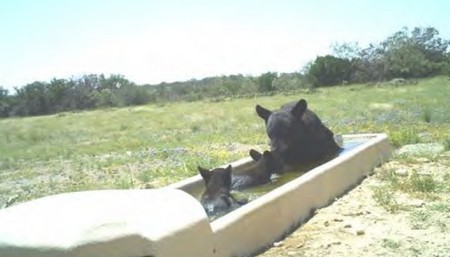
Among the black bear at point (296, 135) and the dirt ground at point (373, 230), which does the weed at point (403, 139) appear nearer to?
the black bear at point (296, 135)

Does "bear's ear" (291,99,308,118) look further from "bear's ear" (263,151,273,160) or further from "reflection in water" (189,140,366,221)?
"bear's ear" (263,151,273,160)

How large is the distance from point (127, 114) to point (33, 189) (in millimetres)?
34338

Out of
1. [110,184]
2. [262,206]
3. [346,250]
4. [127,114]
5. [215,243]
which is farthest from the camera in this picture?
[127,114]

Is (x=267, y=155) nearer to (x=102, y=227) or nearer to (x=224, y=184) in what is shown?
(x=224, y=184)

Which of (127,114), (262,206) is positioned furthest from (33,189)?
(127,114)

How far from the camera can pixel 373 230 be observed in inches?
286

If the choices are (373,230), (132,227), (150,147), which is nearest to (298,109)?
(373,230)

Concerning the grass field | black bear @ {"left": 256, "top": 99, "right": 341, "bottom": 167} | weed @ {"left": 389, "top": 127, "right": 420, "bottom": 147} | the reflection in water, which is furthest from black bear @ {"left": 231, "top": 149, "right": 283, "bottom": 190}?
weed @ {"left": 389, "top": 127, "right": 420, "bottom": 147}

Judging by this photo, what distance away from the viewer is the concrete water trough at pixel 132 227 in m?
4.75

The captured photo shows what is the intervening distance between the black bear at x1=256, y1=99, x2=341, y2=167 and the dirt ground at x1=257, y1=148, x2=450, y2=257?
179 centimetres

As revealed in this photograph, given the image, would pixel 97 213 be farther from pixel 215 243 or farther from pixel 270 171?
pixel 270 171

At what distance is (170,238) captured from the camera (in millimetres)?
5234

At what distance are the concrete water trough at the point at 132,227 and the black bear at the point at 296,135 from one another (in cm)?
330

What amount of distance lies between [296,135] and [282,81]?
61622 millimetres
